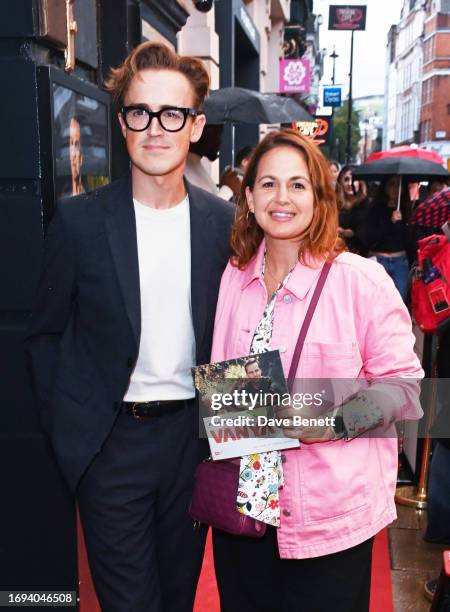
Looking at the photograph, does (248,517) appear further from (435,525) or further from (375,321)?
(435,525)

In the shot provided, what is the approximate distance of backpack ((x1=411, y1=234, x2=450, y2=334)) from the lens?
11.9 feet

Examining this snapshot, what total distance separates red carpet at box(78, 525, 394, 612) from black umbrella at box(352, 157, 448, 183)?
Answer: 504 centimetres

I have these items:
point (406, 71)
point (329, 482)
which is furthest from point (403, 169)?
point (406, 71)

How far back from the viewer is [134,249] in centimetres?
235

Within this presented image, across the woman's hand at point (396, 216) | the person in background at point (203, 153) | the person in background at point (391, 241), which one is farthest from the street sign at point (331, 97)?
the person in background at point (203, 153)

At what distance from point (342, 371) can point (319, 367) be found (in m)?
0.07

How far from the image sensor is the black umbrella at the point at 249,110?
7223mm

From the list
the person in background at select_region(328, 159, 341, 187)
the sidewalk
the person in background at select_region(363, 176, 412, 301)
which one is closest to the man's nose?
the person in background at select_region(328, 159, 341, 187)

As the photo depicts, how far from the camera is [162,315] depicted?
2389 mm

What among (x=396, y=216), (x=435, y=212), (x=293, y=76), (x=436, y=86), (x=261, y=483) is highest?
(x=436, y=86)

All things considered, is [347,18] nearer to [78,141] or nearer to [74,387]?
[78,141]

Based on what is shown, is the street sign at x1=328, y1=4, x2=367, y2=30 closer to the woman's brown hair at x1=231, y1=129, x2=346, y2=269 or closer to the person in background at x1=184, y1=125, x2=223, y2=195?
the person in background at x1=184, y1=125, x2=223, y2=195

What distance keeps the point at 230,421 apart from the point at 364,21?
40.1m

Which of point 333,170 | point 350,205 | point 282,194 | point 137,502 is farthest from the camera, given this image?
point 350,205
